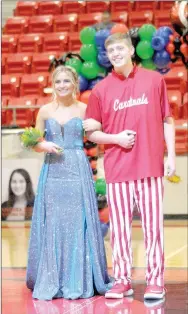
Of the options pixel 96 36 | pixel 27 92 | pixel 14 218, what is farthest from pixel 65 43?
pixel 96 36

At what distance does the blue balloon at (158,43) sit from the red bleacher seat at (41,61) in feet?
21.2

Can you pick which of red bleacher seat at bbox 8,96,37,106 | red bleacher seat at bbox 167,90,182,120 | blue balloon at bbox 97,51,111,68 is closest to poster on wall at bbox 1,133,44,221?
red bleacher seat at bbox 8,96,37,106

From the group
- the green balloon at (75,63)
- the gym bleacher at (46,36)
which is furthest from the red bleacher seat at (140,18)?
the green balloon at (75,63)

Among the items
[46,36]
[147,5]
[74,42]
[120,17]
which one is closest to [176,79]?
[120,17]

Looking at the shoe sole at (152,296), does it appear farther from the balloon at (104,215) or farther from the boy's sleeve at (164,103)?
the balloon at (104,215)

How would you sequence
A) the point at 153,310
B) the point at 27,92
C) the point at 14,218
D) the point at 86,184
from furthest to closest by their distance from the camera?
the point at 27,92, the point at 14,218, the point at 86,184, the point at 153,310

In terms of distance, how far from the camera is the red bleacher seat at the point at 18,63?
495 inches

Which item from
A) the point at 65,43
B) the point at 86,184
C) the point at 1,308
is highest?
the point at 65,43

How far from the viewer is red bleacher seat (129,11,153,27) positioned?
11866 millimetres

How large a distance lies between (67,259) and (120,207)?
1.66 feet

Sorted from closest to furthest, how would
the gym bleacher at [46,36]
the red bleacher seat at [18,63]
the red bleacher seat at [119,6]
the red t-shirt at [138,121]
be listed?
the red t-shirt at [138,121] → the gym bleacher at [46,36] → the red bleacher seat at [119,6] → the red bleacher seat at [18,63]

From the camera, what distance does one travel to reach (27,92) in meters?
12.1

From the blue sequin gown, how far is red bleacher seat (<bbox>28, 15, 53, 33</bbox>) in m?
9.12

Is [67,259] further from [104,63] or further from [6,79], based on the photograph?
[6,79]
